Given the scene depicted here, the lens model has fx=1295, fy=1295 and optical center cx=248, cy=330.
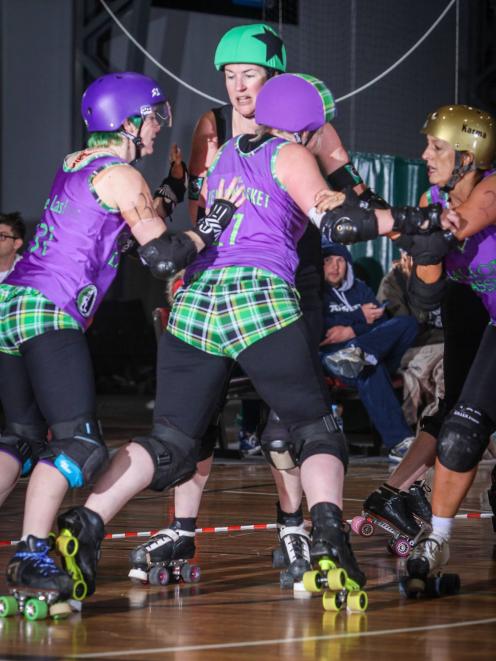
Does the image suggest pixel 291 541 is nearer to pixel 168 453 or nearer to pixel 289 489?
pixel 289 489

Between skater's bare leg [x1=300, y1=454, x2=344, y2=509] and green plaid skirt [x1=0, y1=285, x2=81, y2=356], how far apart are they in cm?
69

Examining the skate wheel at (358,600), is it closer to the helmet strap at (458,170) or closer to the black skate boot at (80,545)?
the black skate boot at (80,545)

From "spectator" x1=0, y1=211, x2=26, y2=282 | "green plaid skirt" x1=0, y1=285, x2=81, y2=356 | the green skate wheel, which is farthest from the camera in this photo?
"spectator" x1=0, y1=211, x2=26, y2=282

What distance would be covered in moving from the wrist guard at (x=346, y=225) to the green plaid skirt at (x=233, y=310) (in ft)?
0.64

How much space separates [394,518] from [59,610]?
1.41 m

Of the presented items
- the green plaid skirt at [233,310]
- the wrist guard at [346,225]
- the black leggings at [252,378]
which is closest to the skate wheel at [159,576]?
the black leggings at [252,378]

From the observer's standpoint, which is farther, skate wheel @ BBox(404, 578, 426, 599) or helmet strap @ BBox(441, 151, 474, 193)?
helmet strap @ BBox(441, 151, 474, 193)

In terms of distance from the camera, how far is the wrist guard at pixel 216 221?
10.8 feet

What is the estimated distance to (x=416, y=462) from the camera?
13.6ft

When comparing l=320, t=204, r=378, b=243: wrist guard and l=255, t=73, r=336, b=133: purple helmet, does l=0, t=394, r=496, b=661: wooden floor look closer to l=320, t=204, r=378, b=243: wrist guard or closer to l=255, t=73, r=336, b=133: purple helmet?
l=320, t=204, r=378, b=243: wrist guard

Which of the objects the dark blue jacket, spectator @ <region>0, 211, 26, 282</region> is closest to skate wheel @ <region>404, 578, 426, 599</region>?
spectator @ <region>0, 211, 26, 282</region>

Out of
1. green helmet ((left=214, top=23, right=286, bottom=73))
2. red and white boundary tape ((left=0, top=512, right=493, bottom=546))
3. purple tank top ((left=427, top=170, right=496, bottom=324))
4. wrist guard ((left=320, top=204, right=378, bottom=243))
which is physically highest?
green helmet ((left=214, top=23, right=286, bottom=73))

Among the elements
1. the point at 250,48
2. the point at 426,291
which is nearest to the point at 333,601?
the point at 426,291

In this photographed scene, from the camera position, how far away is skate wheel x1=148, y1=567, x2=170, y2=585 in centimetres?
353
